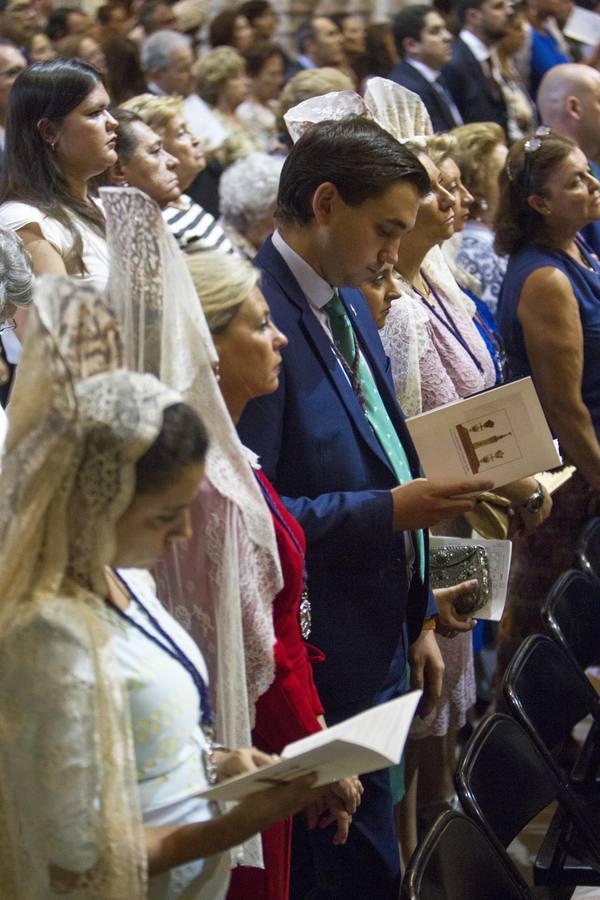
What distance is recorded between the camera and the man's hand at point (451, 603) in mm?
3115

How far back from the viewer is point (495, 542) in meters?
3.11

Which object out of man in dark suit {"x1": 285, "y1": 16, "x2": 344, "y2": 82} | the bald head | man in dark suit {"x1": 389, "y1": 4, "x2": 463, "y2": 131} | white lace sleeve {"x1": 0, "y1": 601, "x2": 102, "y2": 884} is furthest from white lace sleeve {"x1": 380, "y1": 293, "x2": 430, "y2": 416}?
man in dark suit {"x1": 285, "y1": 16, "x2": 344, "y2": 82}

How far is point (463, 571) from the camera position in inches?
123

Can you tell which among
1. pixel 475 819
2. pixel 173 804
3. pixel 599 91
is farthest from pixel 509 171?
pixel 173 804

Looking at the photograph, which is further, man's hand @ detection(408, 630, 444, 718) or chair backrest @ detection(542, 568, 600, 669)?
chair backrest @ detection(542, 568, 600, 669)

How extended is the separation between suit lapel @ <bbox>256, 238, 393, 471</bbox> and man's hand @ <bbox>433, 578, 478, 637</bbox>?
486 mm

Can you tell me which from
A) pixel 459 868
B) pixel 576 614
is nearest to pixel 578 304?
pixel 576 614

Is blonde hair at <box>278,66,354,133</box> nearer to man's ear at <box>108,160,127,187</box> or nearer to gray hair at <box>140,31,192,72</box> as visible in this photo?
man's ear at <box>108,160,127,187</box>

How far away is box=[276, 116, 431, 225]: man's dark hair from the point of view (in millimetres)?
2674

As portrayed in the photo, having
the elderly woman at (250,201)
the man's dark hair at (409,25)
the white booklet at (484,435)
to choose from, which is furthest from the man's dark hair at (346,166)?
the man's dark hair at (409,25)

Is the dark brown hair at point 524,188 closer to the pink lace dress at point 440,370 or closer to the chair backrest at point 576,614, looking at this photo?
the pink lace dress at point 440,370

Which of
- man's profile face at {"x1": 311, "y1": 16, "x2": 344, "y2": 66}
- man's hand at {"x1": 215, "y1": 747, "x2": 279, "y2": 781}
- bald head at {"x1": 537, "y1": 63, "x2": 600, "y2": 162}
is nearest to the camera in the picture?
man's hand at {"x1": 215, "y1": 747, "x2": 279, "y2": 781}

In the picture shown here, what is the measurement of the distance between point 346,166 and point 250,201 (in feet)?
8.38

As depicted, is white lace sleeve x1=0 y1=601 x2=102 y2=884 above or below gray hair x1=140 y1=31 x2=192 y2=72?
above
